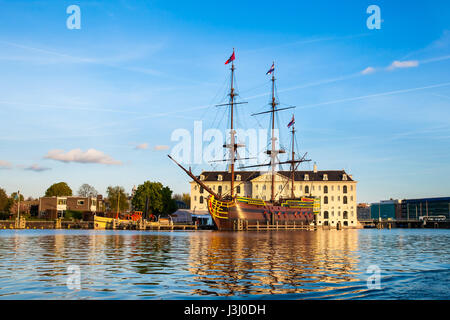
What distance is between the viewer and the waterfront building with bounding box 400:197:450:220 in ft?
596

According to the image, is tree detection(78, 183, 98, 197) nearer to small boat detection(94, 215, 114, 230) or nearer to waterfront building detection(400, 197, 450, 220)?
small boat detection(94, 215, 114, 230)

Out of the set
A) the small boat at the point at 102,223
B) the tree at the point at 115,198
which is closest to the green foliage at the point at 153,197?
the small boat at the point at 102,223

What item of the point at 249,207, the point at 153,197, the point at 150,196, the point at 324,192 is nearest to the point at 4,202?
the point at 150,196

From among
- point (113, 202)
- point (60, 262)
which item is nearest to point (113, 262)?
point (60, 262)

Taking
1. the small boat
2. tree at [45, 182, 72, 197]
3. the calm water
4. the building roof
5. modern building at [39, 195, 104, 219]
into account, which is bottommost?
the small boat

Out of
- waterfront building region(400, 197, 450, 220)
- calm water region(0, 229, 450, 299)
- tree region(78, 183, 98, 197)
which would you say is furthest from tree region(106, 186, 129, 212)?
waterfront building region(400, 197, 450, 220)

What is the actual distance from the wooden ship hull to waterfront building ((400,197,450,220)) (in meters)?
112

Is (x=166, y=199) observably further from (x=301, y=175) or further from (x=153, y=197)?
(x=301, y=175)

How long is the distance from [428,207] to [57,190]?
523ft

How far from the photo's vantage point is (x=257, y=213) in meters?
79.8

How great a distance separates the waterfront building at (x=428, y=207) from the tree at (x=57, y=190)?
143 meters

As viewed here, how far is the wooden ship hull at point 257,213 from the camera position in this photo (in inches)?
2894

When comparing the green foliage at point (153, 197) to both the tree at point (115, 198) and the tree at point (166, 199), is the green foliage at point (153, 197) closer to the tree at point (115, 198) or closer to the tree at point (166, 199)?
the tree at point (166, 199)
